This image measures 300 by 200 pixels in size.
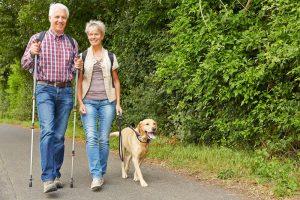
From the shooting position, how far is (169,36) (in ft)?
35.7

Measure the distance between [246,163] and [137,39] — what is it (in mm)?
6352

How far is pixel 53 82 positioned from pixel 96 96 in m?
0.66

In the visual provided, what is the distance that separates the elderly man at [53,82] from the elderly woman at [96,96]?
0.76 feet

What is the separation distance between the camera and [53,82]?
5.88 metres

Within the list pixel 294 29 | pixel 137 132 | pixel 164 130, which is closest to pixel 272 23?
pixel 294 29

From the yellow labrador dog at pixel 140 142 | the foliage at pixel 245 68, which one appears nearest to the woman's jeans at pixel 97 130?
the yellow labrador dog at pixel 140 142

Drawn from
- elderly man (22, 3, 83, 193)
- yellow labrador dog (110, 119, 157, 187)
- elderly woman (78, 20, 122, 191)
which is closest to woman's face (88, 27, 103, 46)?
elderly woman (78, 20, 122, 191)

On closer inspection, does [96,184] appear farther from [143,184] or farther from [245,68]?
[245,68]

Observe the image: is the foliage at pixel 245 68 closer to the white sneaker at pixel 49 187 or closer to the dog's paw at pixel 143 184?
the dog's paw at pixel 143 184

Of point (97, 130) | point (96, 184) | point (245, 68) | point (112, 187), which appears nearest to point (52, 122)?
point (97, 130)

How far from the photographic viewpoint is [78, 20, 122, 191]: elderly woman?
6.11 m

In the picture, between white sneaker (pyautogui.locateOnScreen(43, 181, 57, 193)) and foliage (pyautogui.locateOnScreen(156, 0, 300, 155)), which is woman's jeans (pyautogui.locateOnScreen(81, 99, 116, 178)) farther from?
foliage (pyautogui.locateOnScreen(156, 0, 300, 155))

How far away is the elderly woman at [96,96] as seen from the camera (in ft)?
20.0

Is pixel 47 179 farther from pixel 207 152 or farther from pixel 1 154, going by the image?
pixel 1 154
